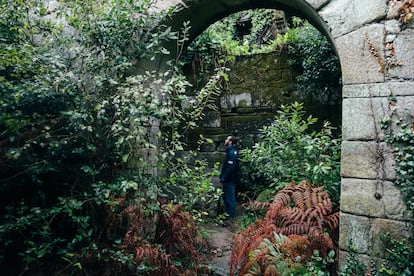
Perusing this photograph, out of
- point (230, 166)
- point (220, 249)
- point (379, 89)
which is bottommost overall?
point (220, 249)

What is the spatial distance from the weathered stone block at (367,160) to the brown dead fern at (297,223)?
49cm

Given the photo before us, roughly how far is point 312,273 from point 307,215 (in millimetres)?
533

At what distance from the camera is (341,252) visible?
2424 millimetres

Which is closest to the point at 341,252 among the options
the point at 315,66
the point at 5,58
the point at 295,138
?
the point at 295,138

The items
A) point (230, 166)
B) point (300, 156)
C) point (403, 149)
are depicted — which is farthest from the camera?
point (230, 166)

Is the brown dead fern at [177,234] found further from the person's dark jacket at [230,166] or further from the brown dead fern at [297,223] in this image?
the person's dark jacket at [230,166]

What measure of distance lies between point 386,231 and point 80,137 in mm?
2496

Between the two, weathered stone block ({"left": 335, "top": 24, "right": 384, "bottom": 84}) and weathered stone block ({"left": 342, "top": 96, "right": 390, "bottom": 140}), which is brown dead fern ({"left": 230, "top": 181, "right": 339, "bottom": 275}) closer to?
weathered stone block ({"left": 342, "top": 96, "right": 390, "bottom": 140})

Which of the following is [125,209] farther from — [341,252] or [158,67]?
[341,252]

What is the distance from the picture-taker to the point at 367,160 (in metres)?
2.35

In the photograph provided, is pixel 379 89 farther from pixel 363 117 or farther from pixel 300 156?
pixel 300 156

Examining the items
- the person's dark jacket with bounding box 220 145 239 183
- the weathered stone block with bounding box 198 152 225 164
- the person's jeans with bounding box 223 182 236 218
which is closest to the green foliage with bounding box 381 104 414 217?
the person's dark jacket with bounding box 220 145 239 183

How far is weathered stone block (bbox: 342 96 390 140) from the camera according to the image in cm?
232

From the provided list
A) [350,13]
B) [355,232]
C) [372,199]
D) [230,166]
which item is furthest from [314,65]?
[355,232]
